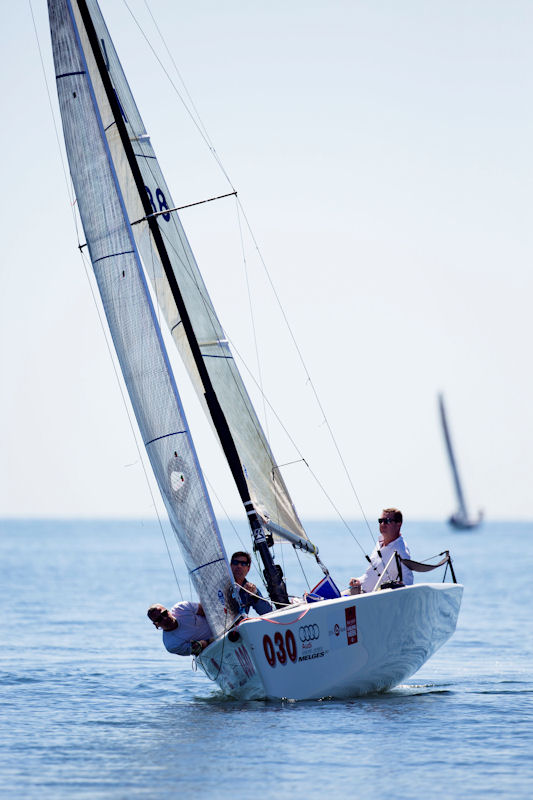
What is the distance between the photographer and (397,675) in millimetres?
12383

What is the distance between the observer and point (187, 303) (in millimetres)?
13336

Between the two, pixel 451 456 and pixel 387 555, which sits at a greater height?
pixel 387 555

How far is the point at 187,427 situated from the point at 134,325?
4.27 feet

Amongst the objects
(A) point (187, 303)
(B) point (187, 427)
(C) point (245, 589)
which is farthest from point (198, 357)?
(C) point (245, 589)

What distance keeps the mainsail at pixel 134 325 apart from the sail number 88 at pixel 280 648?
2.07 ft

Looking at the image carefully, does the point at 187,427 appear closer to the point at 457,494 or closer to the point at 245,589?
the point at 245,589

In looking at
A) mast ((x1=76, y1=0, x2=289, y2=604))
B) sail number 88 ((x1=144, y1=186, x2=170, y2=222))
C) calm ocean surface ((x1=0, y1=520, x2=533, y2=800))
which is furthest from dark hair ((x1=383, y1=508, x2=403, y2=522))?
sail number 88 ((x1=144, y1=186, x2=170, y2=222))

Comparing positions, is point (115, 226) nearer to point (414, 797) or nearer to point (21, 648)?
point (414, 797)

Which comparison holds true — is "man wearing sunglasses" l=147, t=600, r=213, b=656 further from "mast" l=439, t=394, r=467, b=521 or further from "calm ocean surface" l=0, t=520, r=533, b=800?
"mast" l=439, t=394, r=467, b=521

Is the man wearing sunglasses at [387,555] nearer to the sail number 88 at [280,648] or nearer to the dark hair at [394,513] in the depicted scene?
the dark hair at [394,513]

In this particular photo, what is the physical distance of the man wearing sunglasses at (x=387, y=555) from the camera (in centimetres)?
1199

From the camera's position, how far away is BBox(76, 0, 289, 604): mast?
12.6 m

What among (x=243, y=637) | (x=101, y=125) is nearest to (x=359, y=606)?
(x=243, y=637)

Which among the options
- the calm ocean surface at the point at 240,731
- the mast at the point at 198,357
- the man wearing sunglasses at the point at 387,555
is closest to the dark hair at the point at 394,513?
the man wearing sunglasses at the point at 387,555
